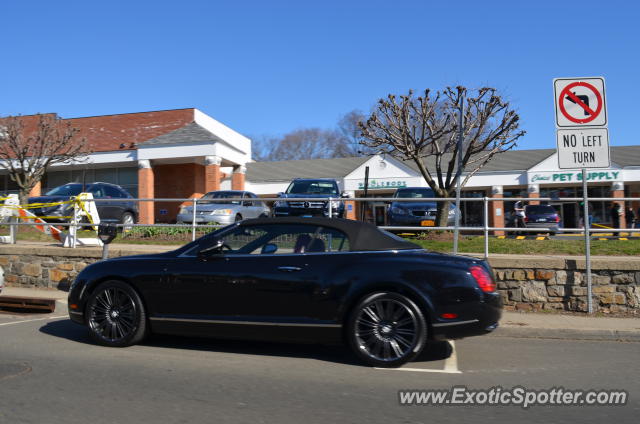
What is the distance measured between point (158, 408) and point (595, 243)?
30.5ft

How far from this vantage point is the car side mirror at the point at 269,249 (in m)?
5.70

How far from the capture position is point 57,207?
13977mm

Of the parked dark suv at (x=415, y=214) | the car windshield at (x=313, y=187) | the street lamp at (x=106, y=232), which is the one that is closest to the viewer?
the street lamp at (x=106, y=232)

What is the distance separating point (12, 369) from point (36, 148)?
2091 cm

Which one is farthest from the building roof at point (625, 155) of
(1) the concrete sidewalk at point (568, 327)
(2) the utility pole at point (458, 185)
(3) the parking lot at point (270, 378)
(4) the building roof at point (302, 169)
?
(3) the parking lot at point (270, 378)

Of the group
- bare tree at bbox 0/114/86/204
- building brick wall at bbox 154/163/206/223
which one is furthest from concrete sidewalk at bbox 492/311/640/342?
building brick wall at bbox 154/163/206/223

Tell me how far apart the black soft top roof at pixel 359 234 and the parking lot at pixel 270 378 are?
123 cm

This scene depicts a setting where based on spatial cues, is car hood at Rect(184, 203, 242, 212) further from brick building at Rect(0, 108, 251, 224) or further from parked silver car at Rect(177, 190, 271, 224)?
brick building at Rect(0, 108, 251, 224)

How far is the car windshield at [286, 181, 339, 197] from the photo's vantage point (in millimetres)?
15375

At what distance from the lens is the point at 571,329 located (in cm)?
712

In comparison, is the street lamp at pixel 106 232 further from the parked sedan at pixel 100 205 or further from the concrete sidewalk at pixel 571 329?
the concrete sidewalk at pixel 571 329

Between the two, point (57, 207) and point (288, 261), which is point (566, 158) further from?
point (57, 207)

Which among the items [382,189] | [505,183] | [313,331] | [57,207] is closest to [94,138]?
[57,207]

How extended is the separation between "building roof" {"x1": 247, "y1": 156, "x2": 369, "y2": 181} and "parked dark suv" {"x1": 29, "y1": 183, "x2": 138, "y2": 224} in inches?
812
